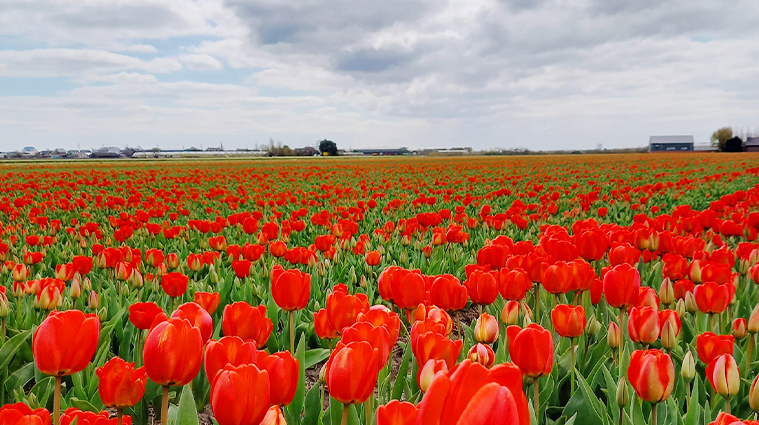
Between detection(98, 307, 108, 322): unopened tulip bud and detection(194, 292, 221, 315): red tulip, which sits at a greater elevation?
detection(194, 292, 221, 315): red tulip

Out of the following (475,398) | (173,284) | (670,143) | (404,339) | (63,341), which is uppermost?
(670,143)

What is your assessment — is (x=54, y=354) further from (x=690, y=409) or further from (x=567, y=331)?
(x=690, y=409)

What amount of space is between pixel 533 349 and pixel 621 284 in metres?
0.98

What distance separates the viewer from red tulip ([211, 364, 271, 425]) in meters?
1.05

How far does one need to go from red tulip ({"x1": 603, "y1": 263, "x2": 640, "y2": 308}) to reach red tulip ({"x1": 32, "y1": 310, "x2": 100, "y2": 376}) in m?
1.94

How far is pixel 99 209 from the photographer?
930 centimetres

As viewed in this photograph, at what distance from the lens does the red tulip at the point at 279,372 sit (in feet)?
3.98

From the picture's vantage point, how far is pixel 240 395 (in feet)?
3.44

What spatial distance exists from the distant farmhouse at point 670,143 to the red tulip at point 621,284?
11327 centimetres

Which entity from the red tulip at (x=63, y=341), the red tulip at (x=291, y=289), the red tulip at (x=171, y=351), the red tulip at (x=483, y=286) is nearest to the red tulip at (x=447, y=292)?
the red tulip at (x=483, y=286)

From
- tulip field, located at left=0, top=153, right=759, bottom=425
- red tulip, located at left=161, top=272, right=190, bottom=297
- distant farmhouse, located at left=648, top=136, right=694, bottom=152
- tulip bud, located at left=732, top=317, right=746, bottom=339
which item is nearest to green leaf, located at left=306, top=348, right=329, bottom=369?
tulip field, located at left=0, top=153, right=759, bottom=425

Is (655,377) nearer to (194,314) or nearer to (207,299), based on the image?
(194,314)

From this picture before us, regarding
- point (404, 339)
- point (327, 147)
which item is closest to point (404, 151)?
point (327, 147)

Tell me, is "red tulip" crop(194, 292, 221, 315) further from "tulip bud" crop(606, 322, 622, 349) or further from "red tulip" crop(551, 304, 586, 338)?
"tulip bud" crop(606, 322, 622, 349)
